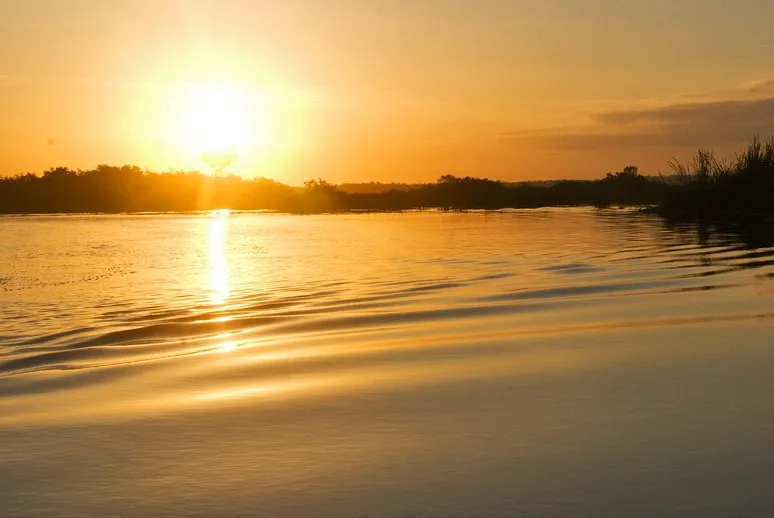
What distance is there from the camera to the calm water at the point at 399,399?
3895 millimetres

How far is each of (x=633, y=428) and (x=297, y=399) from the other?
2.27 metres

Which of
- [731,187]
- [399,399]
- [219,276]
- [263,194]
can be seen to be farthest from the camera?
[263,194]

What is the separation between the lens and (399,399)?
222 inches

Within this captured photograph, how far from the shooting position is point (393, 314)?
973cm

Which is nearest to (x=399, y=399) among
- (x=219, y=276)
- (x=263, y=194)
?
(x=219, y=276)

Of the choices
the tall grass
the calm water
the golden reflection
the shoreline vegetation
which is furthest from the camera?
the shoreline vegetation

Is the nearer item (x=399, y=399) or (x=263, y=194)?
(x=399, y=399)

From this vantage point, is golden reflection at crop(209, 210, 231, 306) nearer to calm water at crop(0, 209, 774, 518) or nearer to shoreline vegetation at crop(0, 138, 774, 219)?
calm water at crop(0, 209, 774, 518)

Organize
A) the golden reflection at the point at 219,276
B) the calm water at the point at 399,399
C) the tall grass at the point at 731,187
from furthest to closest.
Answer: the tall grass at the point at 731,187 < the golden reflection at the point at 219,276 < the calm water at the point at 399,399

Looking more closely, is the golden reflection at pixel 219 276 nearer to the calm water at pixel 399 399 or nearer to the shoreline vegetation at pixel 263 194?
the calm water at pixel 399 399

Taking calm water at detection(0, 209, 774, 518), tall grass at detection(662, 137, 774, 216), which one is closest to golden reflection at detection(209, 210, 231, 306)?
calm water at detection(0, 209, 774, 518)

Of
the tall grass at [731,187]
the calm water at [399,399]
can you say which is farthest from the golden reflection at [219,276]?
the tall grass at [731,187]

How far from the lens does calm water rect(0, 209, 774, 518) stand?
3.89 m

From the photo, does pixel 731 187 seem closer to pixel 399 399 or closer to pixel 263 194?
pixel 399 399
